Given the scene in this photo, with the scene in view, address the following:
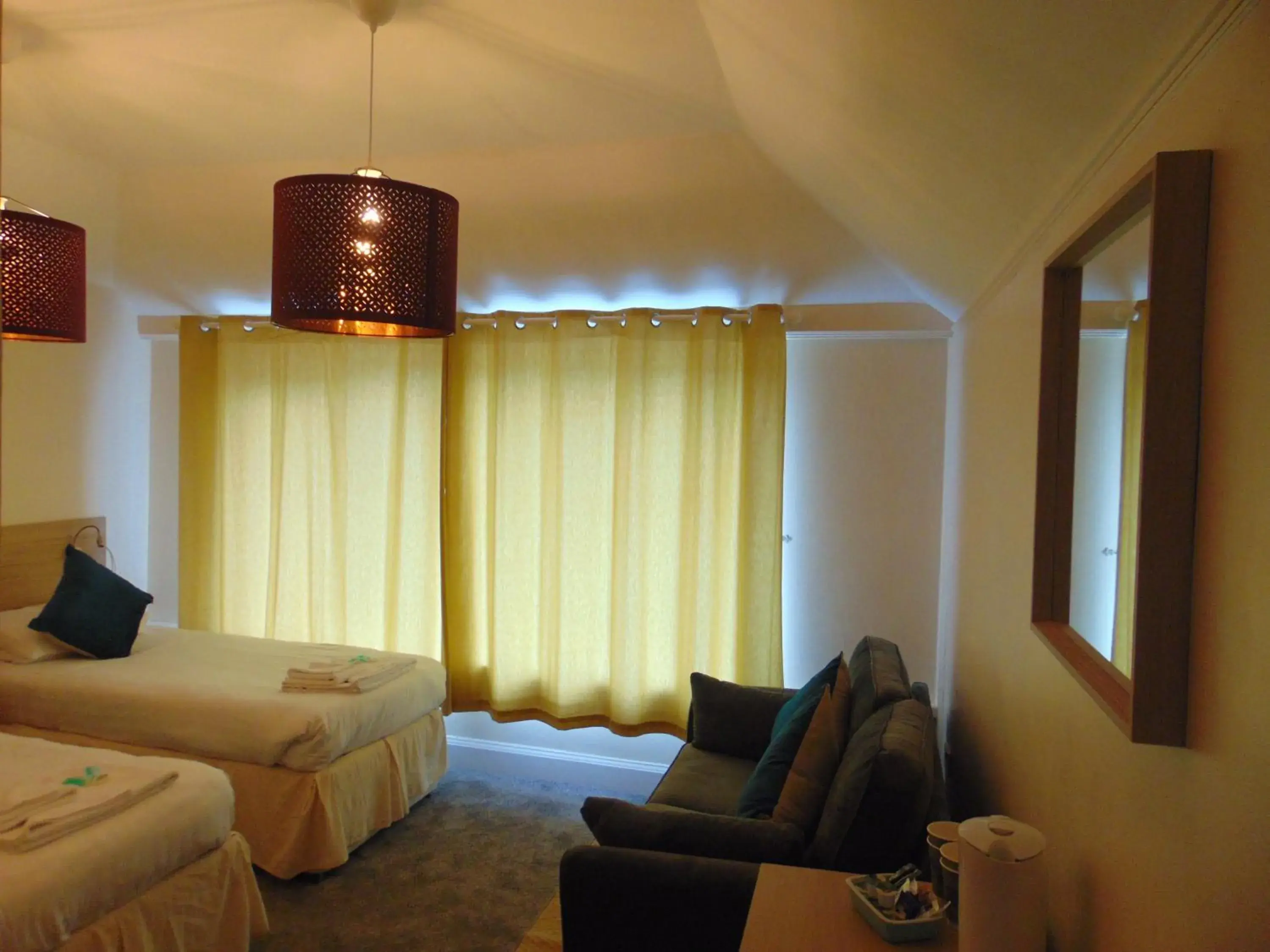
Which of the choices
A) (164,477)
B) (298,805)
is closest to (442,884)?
(298,805)

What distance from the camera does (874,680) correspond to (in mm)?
2693

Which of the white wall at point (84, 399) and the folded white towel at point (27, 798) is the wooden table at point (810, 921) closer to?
the folded white towel at point (27, 798)

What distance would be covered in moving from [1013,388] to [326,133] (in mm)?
2989

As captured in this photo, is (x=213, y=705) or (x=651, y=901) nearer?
(x=651, y=901)

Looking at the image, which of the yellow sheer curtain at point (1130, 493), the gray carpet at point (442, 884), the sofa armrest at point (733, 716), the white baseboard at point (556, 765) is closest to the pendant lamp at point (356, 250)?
the yellow sheer curtain at point (1130, 493)

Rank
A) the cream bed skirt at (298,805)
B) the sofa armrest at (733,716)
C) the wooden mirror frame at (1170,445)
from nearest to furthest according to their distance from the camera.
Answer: the wooden mirror frame at (1170,445) → the cream bed skirt at (298,805) → the sofa armrest at (733,716)

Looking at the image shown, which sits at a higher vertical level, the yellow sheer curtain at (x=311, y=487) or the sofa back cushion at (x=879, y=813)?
the yellow sheer curtain at (x=311, y=487)

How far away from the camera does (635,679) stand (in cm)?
407

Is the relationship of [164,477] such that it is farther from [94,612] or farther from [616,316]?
[616,316]

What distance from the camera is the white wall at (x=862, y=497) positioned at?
12.7 ft

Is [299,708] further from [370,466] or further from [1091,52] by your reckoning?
[1091,52]

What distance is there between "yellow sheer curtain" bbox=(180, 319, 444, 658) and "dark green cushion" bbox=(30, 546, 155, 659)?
630 millimetres

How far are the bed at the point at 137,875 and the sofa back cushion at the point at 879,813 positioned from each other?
175cm

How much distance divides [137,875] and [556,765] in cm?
220
